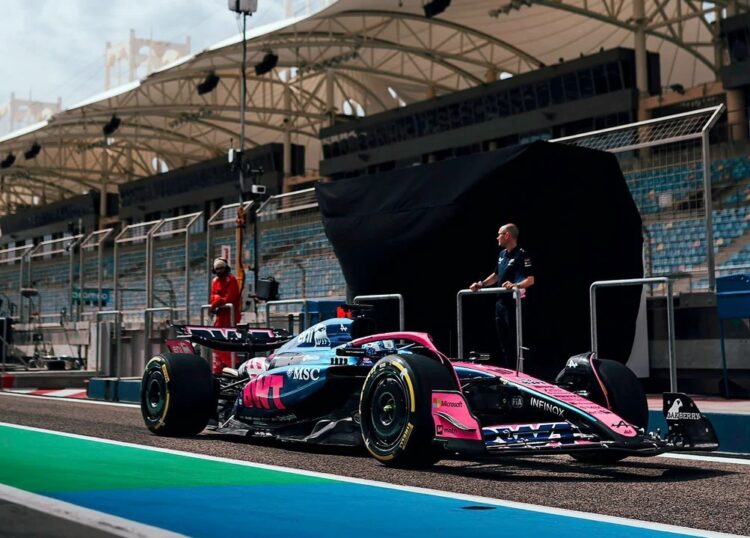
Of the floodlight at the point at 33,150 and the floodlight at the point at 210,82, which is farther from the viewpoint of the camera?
the floodlight at the point at 33,150

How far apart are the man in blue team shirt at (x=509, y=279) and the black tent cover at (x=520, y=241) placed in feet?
3.15

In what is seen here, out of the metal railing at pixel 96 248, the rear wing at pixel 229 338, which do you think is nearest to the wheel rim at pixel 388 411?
the rear wing at pixel 229 338

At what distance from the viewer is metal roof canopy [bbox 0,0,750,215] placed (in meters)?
40.1

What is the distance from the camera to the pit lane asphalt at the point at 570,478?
18.0 ft

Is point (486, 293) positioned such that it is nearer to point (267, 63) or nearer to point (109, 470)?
point (109, 470)

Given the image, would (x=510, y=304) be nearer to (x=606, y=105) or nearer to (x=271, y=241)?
(x=271, y=241)

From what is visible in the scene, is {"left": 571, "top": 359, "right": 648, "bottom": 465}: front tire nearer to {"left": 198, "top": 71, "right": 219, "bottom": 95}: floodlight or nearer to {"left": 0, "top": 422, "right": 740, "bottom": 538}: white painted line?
{"left": 0, "top": 422, "right": 740, "bottom": 538}: white painted line

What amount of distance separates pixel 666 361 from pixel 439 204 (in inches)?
147

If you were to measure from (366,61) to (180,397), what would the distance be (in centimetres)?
3980

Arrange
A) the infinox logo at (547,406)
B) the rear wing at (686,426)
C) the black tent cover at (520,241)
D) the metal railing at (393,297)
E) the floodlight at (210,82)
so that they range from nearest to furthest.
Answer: the infinox logo at (547,406) < the rear wing at (686,426) < the metal railing at (393,297) < the black tent cover at (520,241) < the floodlight at (210,82)

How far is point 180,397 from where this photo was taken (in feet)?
31.4

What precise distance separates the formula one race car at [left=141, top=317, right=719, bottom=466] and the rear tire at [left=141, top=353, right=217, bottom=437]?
0.01 m

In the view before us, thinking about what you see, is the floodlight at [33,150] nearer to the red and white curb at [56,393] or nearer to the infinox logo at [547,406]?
the red and white curb at [56,393]

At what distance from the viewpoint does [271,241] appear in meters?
20.2
